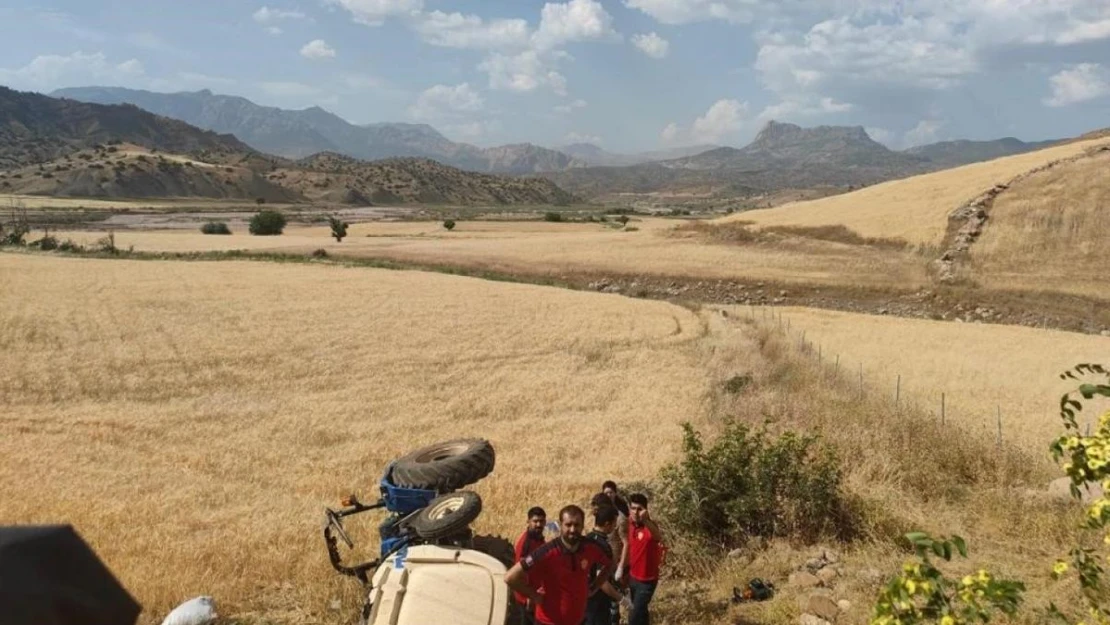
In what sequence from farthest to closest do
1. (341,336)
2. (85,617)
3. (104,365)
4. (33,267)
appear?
1. (33,267)
2. (341,336)
3. (104,365)
4. (85,617)

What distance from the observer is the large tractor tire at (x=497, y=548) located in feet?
26.4

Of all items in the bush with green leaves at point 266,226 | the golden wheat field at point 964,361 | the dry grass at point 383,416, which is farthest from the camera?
the bush with green leaves at point 266,226

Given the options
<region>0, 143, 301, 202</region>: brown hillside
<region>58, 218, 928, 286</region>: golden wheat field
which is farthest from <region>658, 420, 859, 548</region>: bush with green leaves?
<region>0, 143, 301, 202</region>: brown hillside

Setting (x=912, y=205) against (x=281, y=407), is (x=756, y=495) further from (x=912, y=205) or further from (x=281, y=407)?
(x=912, y=205)

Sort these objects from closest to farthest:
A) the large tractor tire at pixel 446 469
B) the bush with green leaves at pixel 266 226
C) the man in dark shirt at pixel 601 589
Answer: the man in dark shirt at pixel 601 589 → the large tractor tire at pixel 446 469 → the bush with green leaves at pixel 266 226

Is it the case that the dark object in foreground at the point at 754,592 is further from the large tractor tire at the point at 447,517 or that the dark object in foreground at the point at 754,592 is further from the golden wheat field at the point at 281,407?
the golden wheat field at the point at 281,407

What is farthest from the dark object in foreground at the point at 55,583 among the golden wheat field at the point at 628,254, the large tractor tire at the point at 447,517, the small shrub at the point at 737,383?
the golden wheat field at the point at 628,254

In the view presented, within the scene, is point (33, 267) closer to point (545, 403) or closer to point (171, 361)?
point (171, 361)

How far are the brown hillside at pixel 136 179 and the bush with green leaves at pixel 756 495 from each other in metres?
164

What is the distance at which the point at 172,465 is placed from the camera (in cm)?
1401

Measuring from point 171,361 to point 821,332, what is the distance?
25.3 m

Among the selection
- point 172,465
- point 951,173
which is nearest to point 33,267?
point 172,465

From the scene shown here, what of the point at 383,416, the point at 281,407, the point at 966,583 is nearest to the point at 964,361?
the point at 383,416

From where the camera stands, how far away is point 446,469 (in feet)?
30.0
